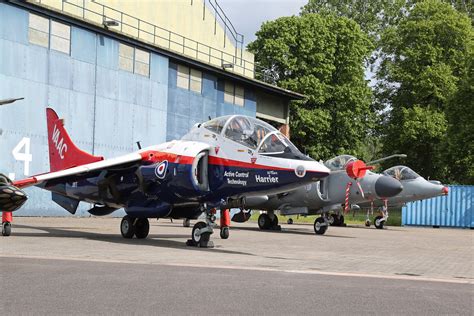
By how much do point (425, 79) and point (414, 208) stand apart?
1618 centimetres

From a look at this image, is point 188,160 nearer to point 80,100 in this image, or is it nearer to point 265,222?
point 265,222

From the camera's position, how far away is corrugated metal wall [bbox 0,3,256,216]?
26891 mm

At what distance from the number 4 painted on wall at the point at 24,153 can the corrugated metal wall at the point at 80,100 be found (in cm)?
4

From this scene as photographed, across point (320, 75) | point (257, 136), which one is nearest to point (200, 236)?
point (257, 136)

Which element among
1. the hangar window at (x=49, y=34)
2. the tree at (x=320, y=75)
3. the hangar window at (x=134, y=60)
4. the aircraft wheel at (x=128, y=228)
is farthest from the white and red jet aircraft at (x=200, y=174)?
the tree at (x=320, y=75)

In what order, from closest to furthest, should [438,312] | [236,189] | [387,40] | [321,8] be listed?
[438,312]
[236,189]
[387,40]
[321,8]

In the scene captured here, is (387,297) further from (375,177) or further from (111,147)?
(111,147)

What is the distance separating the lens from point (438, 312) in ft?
22.1

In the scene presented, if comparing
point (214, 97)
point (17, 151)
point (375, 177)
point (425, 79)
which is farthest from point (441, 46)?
point (17, 151)

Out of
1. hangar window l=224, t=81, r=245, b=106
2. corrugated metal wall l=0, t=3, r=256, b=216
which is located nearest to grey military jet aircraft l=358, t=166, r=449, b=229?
corrugated metal wall l=0, t=3, r=256, b=216

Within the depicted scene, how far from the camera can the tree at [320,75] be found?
53.8 m

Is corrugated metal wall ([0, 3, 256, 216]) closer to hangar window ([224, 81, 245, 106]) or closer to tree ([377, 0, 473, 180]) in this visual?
hangar window ([224, 81, 245, 106])

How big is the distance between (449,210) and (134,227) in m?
28.7

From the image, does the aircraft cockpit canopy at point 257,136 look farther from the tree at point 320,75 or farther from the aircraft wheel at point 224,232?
the tree at point 320,75
